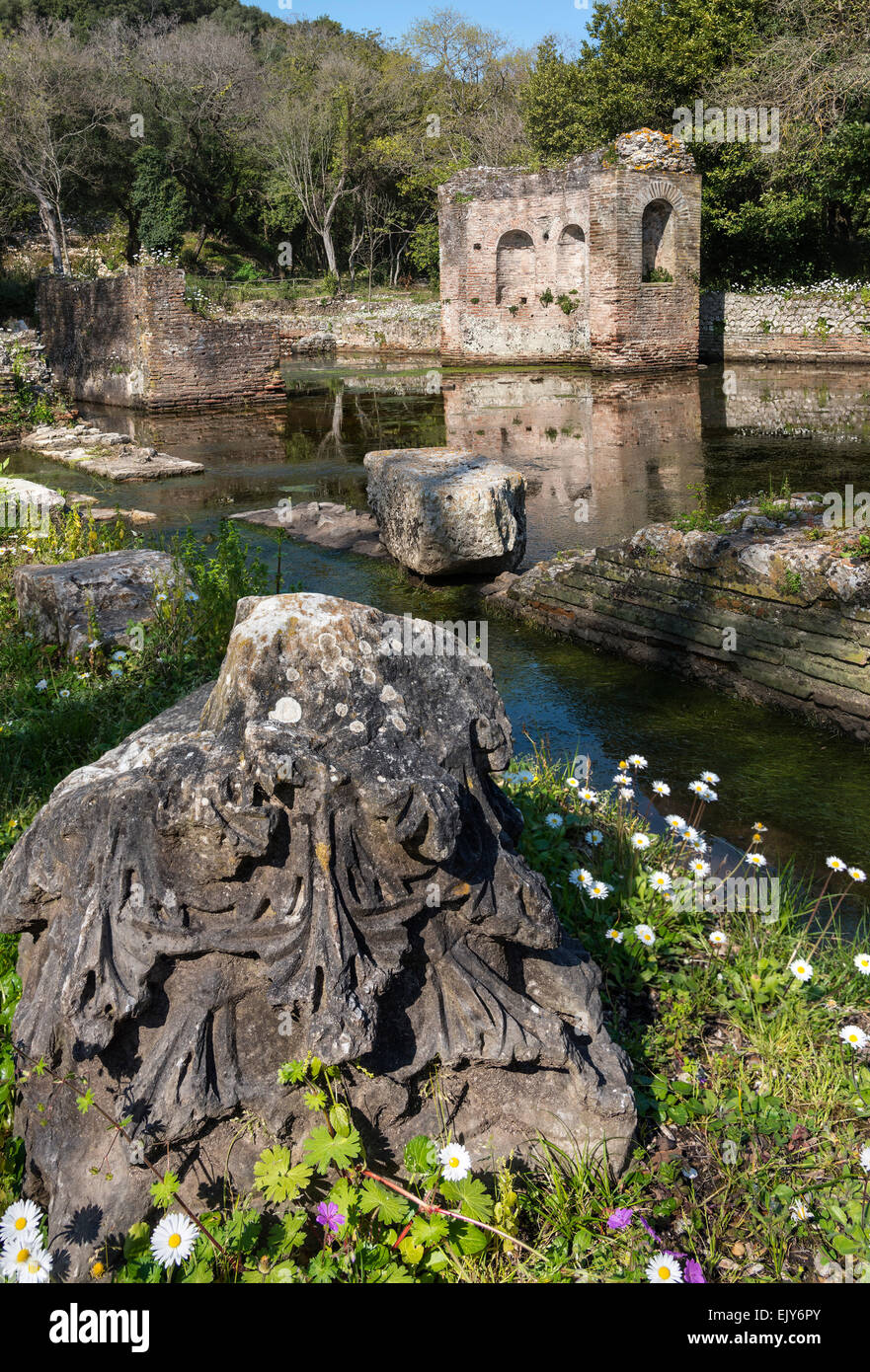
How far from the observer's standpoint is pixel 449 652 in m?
2.14

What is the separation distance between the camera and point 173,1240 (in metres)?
1.72

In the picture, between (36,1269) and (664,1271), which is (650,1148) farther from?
(36,1269)

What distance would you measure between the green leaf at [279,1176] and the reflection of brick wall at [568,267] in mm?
20716

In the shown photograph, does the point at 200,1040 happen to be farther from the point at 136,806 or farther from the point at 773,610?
the point at 773,610

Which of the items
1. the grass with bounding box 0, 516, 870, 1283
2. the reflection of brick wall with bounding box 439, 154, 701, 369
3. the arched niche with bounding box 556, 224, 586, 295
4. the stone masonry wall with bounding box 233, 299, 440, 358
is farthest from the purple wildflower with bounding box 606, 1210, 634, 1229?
the stone masonry wall with bounding box 233, 299, 440, 358

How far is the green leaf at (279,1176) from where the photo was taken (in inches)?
70.4

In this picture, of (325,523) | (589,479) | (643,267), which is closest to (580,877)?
(325,523)

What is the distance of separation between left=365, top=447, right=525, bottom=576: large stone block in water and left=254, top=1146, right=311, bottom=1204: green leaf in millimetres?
5500

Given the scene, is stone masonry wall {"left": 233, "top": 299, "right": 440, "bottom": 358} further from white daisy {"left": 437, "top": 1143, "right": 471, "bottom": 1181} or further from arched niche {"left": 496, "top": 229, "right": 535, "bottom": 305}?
white daisy {"left": 437, "top": 1143, "right": 471, "bottom": 1181}

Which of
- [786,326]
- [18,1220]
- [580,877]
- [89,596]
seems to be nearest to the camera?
[18,1220]

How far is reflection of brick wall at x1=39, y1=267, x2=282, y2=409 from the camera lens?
1645 cm

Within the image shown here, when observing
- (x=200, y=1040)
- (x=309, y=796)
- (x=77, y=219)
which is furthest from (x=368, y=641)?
(x=77, y=219)

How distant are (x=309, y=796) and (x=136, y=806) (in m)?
0.32

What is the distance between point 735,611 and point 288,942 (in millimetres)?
4165
